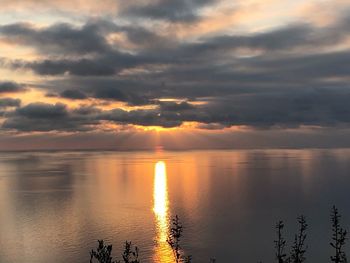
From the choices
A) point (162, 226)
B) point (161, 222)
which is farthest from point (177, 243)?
point (161, 222)

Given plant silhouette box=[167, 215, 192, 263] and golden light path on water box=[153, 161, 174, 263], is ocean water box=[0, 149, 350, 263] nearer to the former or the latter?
golden light path on water box=[153, 161, 174, 263]

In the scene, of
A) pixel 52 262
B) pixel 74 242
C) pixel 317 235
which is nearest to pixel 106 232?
pixel 74 242

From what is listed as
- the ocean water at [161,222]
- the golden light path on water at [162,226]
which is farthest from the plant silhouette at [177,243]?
the ocean water at [161,222]

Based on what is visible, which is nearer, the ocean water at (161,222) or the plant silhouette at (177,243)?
the plant silhouette at (177,243)

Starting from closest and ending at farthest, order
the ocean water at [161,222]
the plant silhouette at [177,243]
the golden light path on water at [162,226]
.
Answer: the plant silhouette at [177,243], the golden light path on water at [162,226], the ocean water at [161,222]

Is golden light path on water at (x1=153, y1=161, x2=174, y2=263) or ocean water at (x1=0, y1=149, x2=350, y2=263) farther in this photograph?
ocean water at (x1=0, y1=149, x2=350, y2=263)

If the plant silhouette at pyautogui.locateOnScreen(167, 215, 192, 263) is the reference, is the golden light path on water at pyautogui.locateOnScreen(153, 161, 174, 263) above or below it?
below

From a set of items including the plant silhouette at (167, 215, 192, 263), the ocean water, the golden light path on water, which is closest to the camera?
the plant silhouette at (167, 215, 192, 263)

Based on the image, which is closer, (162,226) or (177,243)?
(177,243)

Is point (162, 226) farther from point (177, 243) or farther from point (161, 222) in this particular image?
point (177, 243)

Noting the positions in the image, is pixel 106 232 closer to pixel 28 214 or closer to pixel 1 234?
pixel 1 234

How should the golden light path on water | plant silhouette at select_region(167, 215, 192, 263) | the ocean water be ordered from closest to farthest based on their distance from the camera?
plant silhouette at select_region(167, 215, 192, 263) → the golden light path on water → the ocean water

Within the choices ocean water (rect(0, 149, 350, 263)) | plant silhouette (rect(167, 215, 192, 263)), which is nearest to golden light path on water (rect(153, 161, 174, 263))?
ocean water (rect(0, 149, 350, 263))

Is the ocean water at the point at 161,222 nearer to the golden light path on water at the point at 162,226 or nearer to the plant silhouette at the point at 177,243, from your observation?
the golden light path on water at the point at 162,226
